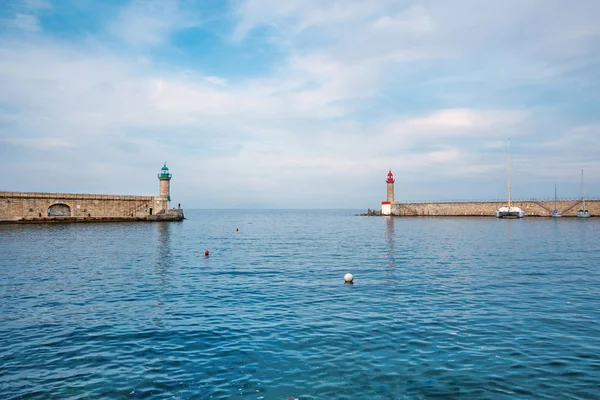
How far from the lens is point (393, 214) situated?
426 feet

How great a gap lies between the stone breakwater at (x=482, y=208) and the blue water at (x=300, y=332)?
90864 millimetres

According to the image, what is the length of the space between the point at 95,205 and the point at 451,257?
72.6m

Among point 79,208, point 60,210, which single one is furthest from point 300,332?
point 60,210

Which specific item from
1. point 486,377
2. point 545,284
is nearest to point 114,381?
point 486,377

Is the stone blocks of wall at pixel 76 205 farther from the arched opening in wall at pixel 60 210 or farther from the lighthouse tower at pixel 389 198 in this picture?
the lighthouse tower at pixel 389 198

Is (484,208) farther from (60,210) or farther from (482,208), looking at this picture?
(60,210)

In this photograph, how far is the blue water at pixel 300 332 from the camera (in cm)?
1022

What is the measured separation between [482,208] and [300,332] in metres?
117

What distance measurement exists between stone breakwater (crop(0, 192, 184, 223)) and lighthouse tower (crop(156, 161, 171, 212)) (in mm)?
217

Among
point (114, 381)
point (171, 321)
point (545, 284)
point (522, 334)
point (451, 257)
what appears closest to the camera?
point (114, 381)

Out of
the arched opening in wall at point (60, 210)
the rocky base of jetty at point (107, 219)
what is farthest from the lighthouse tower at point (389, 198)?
the arched opening in wall at point (60, 210)

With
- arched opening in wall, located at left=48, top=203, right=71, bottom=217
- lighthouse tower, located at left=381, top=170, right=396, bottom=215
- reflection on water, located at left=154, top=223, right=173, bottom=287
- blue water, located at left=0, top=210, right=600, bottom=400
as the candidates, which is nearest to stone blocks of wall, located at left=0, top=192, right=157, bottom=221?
arched opening in wall, located at left=48, top=203, right=71, bottom=217

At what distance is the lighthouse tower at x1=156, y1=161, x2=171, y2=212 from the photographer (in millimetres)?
89688

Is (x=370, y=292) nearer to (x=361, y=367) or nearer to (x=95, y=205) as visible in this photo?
(x=361, y=367)
